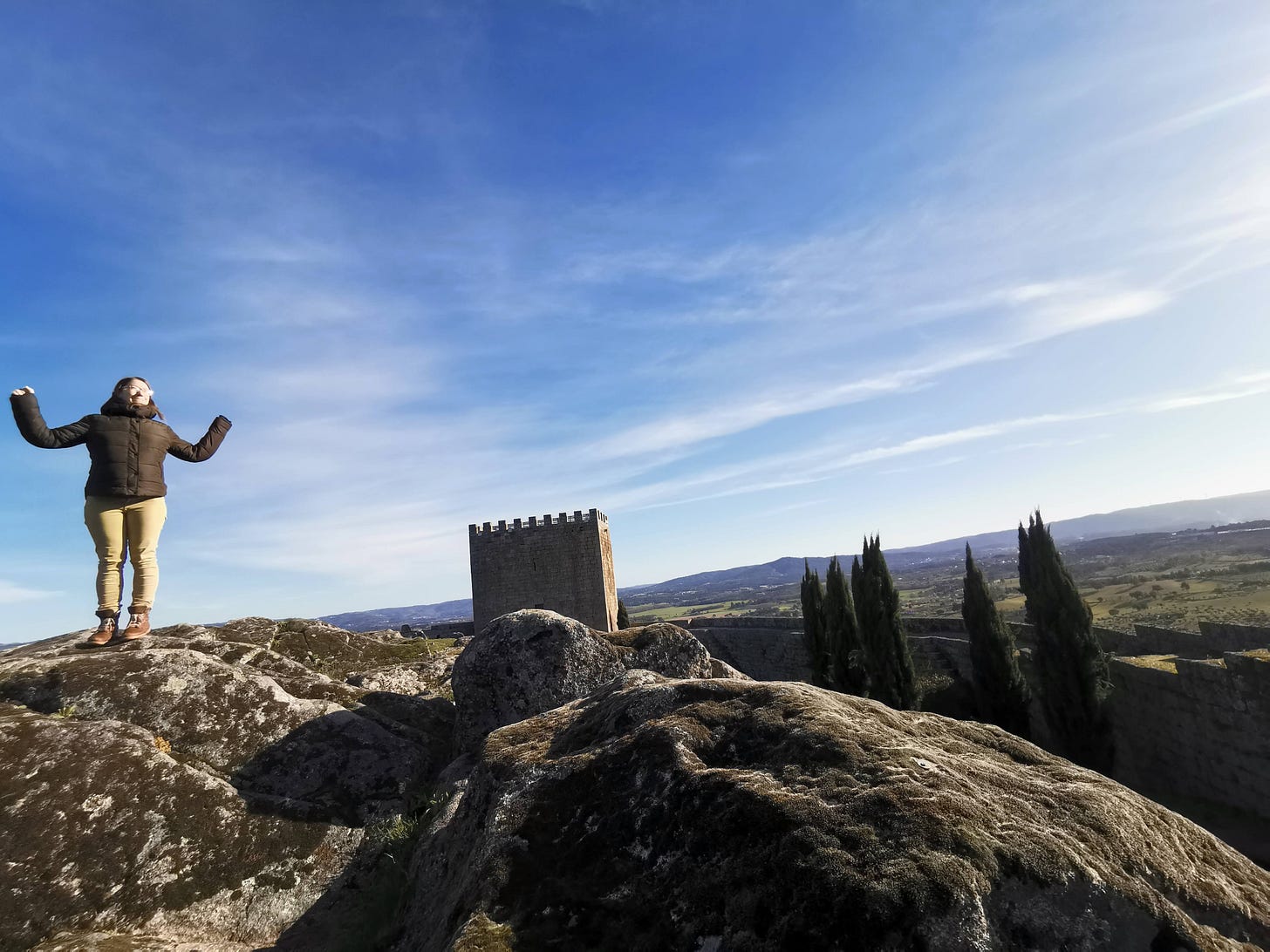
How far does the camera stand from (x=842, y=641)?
27734mm

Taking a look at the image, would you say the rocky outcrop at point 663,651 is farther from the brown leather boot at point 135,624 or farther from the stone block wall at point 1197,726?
the stone block wall at point 1197,726

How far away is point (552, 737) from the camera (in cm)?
525

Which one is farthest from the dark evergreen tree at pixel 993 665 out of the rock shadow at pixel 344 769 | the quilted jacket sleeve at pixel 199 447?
the quilted jacket sleeve at pixel 199 447

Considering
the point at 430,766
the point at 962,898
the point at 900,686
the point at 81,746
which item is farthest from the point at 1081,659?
the point at 81,746

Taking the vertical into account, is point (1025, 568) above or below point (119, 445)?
below

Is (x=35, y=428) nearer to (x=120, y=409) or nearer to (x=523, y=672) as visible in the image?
(x=120, y=409)

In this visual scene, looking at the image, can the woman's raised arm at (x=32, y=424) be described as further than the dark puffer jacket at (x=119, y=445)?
No

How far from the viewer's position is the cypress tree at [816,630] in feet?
98.1

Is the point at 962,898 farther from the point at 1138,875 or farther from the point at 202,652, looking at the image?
the point at 202,652

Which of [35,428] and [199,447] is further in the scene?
[199,447]

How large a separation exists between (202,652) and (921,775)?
33.0 ft

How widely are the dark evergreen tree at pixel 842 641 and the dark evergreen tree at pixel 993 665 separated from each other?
13.3ft

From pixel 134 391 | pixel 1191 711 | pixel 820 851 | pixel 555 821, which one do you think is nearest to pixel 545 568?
pixel 1191 711

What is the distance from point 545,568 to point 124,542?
1113 inches
